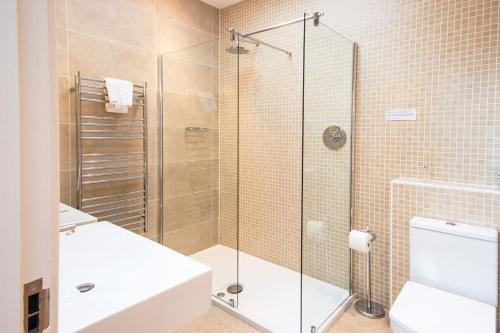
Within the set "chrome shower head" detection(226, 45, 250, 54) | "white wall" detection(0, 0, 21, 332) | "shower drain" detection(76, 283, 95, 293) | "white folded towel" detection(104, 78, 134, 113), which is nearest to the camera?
"white wall" detection(0, 0, 21, 332)

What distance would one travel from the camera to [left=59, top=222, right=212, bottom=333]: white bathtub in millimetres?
790

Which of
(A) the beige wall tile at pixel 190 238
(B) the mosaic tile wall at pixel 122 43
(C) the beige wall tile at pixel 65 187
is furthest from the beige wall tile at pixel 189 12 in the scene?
(A) the beige wall tile at pixel 190 238

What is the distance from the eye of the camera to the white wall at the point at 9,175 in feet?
1.27

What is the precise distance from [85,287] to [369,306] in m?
1.97

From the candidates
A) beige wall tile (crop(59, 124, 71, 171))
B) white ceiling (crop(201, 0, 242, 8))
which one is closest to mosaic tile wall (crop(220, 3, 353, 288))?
white ceiling (crop(201, 0, 242, 8))

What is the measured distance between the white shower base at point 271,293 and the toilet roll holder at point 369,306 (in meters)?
0.12

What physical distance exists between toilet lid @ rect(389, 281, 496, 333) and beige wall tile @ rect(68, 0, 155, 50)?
2490 millimetres

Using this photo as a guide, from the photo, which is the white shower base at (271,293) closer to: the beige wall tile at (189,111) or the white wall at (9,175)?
the beige wall tile at (189,111)

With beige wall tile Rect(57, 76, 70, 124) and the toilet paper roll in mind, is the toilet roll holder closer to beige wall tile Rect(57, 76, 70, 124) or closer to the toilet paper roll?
the toilet paper roll

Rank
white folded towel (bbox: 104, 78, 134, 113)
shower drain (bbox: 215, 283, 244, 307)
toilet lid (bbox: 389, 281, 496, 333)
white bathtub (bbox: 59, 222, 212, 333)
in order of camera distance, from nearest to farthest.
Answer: white bathtub (bbox: 59, 222, 212, 333) → toilet lid (bbox: 389, 281, 496, 333) → white folded towel (bbox: 104, 78, 134, 113) → shower drain (bbox: 215, 283, 244, 307)

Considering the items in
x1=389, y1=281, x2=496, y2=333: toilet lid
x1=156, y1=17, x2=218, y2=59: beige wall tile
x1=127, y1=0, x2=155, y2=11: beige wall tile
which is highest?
x1=127, y1=0, x2=155, y2=11: beige wall tile

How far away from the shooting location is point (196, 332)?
2.01 metres

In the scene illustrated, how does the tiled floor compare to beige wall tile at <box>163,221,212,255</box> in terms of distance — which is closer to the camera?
the tiled floor

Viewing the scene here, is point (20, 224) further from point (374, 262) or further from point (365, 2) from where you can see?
point (365, 2)
